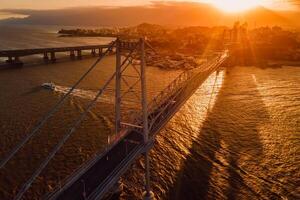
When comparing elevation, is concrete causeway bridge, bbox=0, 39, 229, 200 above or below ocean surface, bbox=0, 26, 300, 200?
above

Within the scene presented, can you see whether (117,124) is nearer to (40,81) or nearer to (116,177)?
(116,177)

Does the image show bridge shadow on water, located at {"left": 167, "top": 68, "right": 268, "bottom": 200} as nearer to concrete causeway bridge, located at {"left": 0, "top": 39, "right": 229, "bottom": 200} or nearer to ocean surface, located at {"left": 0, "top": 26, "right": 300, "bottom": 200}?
ocean surface, located at {"left": 0, "top": 26, "right": 300, "bottom": 200}

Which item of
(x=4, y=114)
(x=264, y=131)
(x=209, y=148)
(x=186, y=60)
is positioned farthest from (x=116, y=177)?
(x=186, y=60)

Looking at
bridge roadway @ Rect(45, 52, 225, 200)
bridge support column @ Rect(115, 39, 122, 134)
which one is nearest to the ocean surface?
bridge roadway @ Rect(45, 52, 225, 200)

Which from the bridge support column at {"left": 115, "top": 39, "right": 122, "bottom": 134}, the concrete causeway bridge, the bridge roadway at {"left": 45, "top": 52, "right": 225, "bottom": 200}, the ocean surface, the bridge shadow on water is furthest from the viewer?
the ocean surface

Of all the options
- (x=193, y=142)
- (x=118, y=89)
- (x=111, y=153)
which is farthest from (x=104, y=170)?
(x=193, y=142)

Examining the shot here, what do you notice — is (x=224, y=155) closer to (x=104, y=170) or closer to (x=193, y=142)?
(x=193, y=142)
